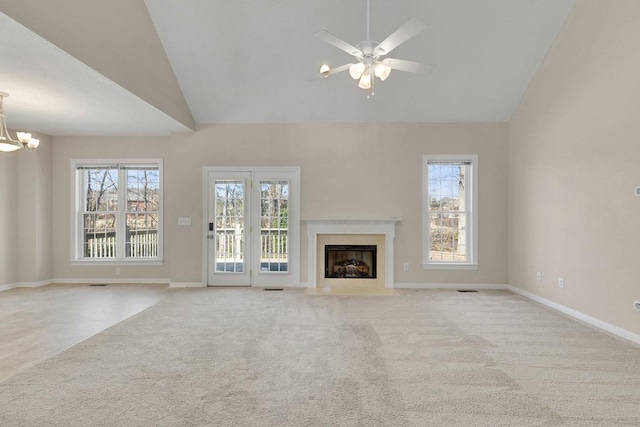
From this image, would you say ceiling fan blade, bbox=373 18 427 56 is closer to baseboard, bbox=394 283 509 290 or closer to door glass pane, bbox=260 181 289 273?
door glass pane, bbox=260 181 289 273

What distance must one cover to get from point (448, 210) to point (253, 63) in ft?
12.8

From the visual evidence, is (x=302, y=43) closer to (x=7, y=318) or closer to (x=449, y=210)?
(x=449, y=210)

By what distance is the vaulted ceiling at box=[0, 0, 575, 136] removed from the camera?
366cm

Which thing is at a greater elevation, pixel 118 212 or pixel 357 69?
pixel 357 69

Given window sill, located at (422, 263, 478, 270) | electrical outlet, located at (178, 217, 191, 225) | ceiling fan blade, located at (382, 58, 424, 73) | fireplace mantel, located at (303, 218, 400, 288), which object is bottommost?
window sill, located at (422, 263, 478, 270)

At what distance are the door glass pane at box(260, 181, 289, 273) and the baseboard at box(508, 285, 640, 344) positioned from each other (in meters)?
3.77

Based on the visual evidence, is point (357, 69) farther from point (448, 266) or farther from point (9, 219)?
point (9, 219)

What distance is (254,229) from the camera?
6039 millimetres

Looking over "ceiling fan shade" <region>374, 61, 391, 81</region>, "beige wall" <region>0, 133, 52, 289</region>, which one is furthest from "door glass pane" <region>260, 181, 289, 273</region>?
"beige wall" <region>0, 133, 52, 289</region>

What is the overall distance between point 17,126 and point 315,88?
4.84 m

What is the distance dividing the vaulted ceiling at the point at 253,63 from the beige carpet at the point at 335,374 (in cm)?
267

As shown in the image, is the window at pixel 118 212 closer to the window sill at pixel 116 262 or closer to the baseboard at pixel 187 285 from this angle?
the window sill at pixel 116 262

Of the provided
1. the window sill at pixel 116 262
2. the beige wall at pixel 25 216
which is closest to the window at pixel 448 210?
the window sill at pixel 116 262

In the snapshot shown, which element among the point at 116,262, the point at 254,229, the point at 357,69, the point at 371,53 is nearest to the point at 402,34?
the point at 371,53
